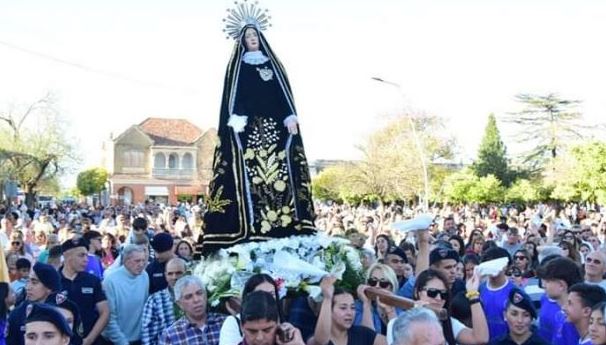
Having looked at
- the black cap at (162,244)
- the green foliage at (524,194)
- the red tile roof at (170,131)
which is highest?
the red tile roof at (170,131)

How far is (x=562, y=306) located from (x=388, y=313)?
4.49 ft

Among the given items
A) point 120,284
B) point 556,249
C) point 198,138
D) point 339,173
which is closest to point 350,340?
point 120,284

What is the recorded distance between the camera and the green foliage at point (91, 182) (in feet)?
236

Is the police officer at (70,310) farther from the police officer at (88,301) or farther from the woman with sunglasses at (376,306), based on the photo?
the woman with sunglasses at (376,306)

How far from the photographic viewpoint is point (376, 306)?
6500 millimetres

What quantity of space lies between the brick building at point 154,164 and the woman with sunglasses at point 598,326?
77090 millimetres

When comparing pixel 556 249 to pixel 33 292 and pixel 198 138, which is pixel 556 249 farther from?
pixel 198 138

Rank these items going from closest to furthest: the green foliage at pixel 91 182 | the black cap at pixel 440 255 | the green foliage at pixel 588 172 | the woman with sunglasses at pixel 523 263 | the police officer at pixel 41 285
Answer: the police officer at pixel 41 285 < the black cap at pixel 440 255 < the woman with sunglasses at pixel 523 263 < the green foliage at pixel 588 172 < the green foliage at pixel 91 182

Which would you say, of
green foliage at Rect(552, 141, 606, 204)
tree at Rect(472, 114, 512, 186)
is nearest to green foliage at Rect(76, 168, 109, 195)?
tree at Rect(472, 114, 512, 186)

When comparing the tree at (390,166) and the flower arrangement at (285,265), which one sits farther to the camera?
the tree at (390,166)

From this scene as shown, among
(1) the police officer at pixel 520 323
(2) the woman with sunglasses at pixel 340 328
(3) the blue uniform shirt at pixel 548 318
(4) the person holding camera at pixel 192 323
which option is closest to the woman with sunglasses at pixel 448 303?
(1) the police officer at pixel 520 323

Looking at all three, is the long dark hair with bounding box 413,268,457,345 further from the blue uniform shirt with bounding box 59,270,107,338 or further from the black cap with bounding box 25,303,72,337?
the blue uniform shirt with bounding box 59,270,107,338

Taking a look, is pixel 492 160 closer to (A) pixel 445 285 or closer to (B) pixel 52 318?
(A) pixel 445 285

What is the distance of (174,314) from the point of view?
6.85 m
